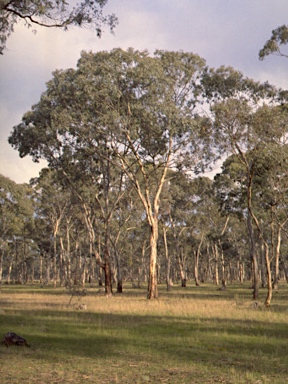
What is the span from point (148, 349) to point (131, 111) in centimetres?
2339

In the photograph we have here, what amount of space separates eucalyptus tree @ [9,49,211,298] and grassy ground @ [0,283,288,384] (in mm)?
15052

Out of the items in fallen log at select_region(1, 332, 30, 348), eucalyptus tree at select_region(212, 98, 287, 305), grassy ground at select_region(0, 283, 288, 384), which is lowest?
grassy ground at select_region(0, 283, 288, 384)

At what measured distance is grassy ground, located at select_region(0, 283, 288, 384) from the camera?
971 cm

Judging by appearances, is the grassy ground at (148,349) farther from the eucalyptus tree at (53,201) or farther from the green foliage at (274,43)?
the eucalyptus tree at (53,201)

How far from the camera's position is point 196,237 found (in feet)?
235

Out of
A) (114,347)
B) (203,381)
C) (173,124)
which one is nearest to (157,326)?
(114,347)

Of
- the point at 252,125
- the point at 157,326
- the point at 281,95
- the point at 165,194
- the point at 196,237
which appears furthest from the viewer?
the point at 196,237

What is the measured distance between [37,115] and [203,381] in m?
33.2

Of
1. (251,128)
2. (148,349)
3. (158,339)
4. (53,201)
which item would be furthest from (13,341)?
(53,201)

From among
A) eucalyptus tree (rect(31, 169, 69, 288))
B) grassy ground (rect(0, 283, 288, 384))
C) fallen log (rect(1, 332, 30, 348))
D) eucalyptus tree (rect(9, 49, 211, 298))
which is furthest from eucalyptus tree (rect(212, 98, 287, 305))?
eucalyptus tree (rect(31, 169, 69, 288))

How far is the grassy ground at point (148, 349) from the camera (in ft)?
31.9

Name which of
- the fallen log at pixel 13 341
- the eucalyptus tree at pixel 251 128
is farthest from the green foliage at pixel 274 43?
the fallen log at pixel 13 341

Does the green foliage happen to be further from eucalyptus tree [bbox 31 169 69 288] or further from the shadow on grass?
eucalyptus tree [bbox 31 169 69 288]

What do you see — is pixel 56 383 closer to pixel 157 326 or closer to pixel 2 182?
pixel 157 326
